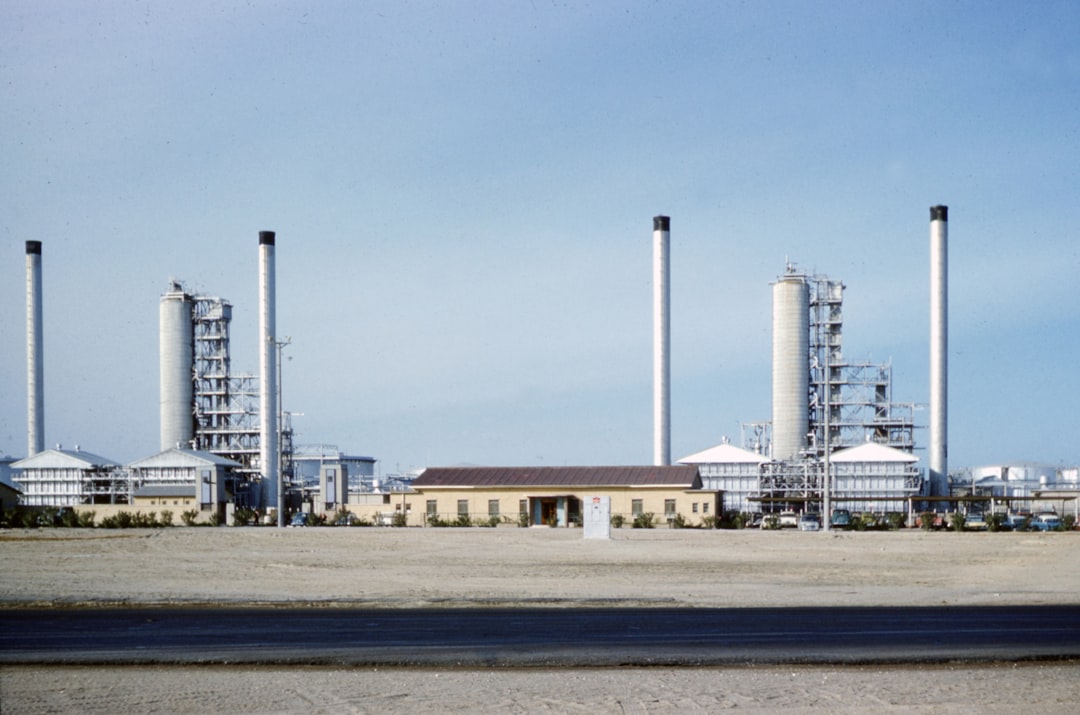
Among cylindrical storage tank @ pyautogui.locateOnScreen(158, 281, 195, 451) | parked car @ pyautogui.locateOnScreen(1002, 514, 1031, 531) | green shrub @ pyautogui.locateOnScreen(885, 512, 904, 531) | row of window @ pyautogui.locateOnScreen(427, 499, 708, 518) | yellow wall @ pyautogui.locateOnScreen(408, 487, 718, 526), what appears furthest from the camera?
cylindrical storage tank @ pyautogui.locateOnScreen(158, 281, 195, 451)

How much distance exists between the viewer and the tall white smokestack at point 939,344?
86250 millimetres

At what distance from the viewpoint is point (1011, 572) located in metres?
31.0

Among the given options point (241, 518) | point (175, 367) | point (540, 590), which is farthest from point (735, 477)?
point (540, 590)

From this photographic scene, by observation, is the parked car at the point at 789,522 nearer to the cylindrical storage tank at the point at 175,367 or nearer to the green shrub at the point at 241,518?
the green shrub at the point at 241,518

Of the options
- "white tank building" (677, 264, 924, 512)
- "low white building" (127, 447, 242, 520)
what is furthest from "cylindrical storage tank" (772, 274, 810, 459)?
"low white building" (127, 447, 242, 520)

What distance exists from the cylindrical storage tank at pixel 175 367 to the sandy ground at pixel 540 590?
47981 millimetres

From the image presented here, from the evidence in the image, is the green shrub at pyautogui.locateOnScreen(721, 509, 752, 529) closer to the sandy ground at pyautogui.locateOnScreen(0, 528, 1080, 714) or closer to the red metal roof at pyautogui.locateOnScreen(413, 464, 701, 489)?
the red metal roof at pyautogui.locateOnScreen(413, 464, 701, 489)

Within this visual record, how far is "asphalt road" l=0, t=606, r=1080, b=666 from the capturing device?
1430 cm

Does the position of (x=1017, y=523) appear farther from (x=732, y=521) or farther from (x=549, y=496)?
(x=549, y=496)

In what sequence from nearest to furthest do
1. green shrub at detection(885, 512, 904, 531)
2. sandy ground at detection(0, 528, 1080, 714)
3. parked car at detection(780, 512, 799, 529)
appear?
1. sandy ground at detection(0, 528, 1080, 714)
2. green shrub at detection(885, 512, 904, 531)
3. parked car at detection(780, 512, 799, 529)

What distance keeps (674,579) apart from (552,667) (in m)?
14.3

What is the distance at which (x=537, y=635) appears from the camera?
16.4 metres

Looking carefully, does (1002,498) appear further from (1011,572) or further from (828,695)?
(828,695)

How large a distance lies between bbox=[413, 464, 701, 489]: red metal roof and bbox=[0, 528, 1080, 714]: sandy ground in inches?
755
